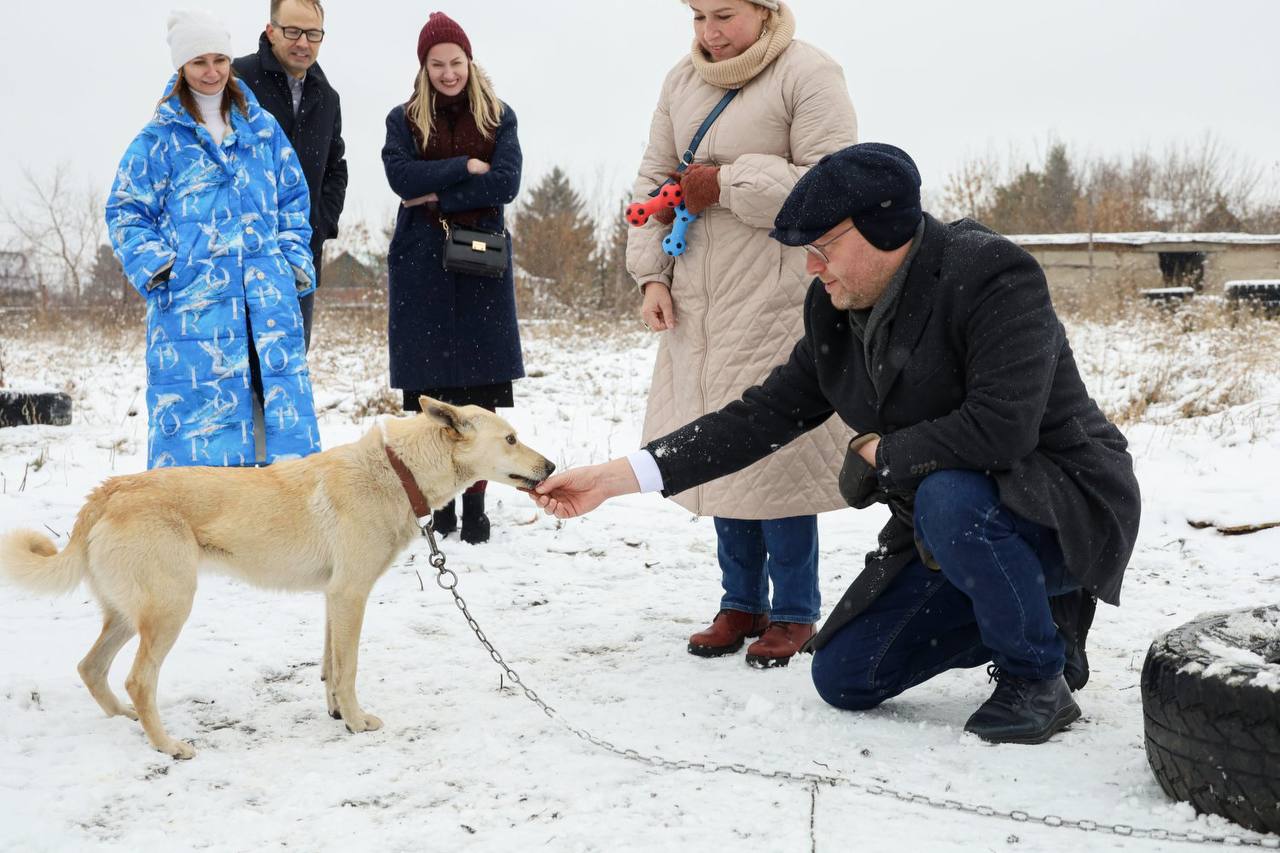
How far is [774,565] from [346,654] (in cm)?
171

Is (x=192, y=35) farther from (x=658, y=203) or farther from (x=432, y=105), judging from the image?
(x=658, y=203)

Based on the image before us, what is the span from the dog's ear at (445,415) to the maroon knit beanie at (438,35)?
2504 mm

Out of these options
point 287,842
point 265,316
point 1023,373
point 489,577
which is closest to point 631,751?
point 287,842

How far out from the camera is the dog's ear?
3570 millimetres

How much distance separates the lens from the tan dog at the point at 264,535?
3086mm

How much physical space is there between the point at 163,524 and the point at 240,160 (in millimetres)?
2222

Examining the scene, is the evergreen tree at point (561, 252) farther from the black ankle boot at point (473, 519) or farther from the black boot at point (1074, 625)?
the black boot at point (1074, 625)

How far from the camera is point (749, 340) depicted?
391 centimetres

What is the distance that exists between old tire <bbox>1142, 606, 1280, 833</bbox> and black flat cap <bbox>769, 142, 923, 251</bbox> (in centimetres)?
143

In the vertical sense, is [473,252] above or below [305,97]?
below

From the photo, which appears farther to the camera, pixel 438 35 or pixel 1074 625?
pixel 438 35

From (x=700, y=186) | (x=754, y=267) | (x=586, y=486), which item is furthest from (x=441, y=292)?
(x=586, y=486)

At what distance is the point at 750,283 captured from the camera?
3.91m

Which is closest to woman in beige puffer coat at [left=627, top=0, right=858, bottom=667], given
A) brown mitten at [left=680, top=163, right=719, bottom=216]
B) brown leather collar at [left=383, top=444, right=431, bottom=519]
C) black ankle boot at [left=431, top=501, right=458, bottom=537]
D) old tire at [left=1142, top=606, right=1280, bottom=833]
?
brown mitten at [left=680, top=163, right=719, bottom=216]
